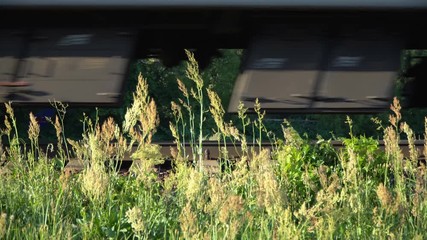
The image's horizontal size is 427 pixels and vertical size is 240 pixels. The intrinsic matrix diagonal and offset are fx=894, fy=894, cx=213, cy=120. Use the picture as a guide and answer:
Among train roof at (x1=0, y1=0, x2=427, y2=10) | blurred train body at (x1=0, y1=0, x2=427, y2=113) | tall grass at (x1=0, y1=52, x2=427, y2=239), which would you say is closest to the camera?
tall grass at (x1=0, y1=52, x2=427, y2=239)

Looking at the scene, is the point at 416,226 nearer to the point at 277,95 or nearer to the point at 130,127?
the point at 277,95

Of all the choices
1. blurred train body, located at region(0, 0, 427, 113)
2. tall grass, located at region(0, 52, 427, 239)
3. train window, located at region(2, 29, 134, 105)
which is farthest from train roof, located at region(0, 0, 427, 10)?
tall grass, located at region(0, 52, 427, 239)

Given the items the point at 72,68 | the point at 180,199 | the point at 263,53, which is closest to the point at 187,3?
the point at 263,53

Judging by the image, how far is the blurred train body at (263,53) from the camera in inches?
169

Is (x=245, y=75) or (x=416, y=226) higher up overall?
(x=245, y=75)

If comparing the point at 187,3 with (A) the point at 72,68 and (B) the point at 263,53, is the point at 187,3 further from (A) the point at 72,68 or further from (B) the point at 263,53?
(A) the point at 72,68

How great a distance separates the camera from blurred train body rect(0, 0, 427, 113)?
4.29 metres

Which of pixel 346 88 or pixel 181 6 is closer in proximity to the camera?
pixel 181 6

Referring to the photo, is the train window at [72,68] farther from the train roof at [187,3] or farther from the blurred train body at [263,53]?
the train roof at [187,3]

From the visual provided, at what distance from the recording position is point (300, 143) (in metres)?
6.32

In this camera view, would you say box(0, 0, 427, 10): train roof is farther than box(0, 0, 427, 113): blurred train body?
No

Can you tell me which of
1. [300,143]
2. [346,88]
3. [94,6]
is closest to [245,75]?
[346,88]

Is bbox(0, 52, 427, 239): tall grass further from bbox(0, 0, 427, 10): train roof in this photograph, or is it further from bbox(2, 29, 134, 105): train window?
bbox(0, 0, 427, 10): train roof

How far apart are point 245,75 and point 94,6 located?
2.68ft
